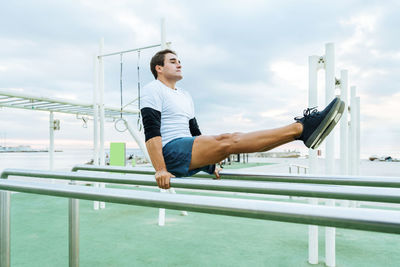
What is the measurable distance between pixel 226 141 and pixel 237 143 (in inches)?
2.4

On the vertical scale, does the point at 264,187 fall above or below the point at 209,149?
below

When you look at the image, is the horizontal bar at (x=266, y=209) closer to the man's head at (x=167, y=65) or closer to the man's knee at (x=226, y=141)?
the man's knee at (x=226, y=141)

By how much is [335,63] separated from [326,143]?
26.5 inches

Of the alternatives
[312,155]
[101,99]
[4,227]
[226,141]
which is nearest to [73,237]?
[4,227]

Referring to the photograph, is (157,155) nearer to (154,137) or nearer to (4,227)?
(154,137)

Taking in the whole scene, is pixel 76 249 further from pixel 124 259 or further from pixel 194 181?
pixel 194 181

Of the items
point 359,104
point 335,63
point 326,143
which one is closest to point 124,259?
point 326,143

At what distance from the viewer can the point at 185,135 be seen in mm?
1919

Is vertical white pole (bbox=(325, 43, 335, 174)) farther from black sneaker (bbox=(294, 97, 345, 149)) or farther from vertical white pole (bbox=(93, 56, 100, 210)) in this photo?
vertical white pole (bbox=(93, 56, 100, 210))

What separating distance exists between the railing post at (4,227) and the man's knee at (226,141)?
3.88 feet

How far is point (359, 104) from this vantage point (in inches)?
159

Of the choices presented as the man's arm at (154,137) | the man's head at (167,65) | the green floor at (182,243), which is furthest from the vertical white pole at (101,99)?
the man's arm at (154,137)

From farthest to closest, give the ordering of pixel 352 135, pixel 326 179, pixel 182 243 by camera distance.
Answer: pixel 352 135, pixel 182 243, pixel 326 179

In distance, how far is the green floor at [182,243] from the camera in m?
2.49
